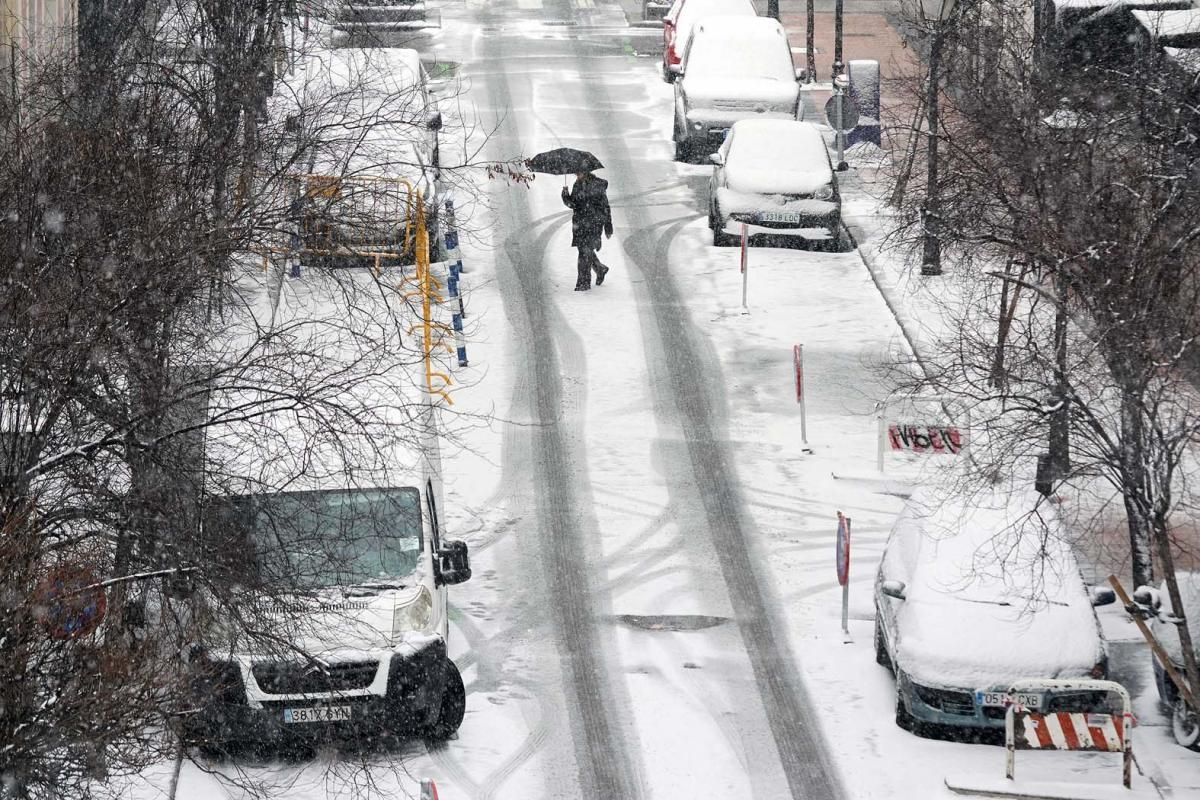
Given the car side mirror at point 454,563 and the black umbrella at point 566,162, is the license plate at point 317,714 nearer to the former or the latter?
the car side mirror at point 454,563

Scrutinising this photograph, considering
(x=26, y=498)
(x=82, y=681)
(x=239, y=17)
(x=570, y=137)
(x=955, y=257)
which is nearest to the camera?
(x=82, y=681)

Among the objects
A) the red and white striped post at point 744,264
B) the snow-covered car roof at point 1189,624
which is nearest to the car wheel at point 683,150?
the red and white striped post at point 744,264

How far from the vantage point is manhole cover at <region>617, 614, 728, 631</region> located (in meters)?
16.9

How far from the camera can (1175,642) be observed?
15.3m

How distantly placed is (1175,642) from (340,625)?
20.8ft

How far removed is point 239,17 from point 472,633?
669cm

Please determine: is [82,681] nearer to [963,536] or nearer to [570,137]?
[963,536]

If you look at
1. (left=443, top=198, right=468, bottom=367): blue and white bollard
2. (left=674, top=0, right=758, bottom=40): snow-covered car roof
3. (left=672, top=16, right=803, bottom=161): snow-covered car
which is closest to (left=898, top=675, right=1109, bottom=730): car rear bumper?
(left=443, top=198, right=468, bottom=367): blue and white bollard

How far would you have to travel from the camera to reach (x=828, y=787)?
14.1 meters

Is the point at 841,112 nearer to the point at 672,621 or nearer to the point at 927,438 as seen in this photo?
the point at 927,438

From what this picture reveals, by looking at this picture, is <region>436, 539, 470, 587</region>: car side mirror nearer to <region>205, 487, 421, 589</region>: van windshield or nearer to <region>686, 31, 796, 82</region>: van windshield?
<region>205, 487, 421, 589</region>: van windshield

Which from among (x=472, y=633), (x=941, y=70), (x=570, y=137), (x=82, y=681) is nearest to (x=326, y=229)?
(x=472, y=633)

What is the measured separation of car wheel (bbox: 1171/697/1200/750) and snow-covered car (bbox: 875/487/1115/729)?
63 centimetres

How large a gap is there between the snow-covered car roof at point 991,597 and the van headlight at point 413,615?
11.5 ft
